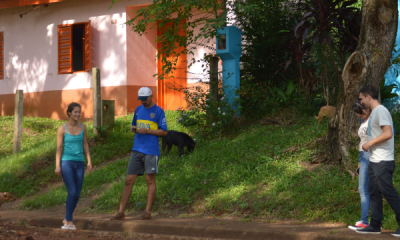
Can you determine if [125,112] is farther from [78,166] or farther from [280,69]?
[78,166]

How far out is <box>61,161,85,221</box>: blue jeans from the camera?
5.38 meters

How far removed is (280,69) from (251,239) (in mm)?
5978

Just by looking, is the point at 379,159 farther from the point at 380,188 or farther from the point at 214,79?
the point at 214,79

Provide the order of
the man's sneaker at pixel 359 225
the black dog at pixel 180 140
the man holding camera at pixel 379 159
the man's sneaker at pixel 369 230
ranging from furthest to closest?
1. the black dog at pixel 180 140
2. the man's sneaker at pixel 359 225
3. the man's sneaker at pixel 369 230
4. the man holding camera at pixel 379 159

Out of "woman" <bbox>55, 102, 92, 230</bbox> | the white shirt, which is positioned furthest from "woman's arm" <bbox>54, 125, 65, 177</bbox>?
the white shirt

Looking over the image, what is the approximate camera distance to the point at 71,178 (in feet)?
17.7

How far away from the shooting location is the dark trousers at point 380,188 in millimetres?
4277

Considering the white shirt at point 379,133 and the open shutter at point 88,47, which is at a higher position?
the open shutter at point 88,47

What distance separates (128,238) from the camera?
516 centimetres

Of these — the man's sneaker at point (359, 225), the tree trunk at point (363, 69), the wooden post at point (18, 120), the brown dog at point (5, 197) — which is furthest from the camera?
the wooden post at point (18, 120)

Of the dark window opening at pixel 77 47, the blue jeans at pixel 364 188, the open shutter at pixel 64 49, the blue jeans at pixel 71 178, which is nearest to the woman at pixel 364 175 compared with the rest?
the blue jeans at pixel 364 188

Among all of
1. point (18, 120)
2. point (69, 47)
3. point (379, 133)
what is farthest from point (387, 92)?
point (69, 47)

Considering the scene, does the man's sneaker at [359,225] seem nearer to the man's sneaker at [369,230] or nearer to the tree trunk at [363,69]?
the man's sneaker at [369,230]

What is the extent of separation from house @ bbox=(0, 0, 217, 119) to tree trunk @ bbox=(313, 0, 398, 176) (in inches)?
232
